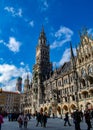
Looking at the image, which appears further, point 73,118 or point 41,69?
point 41,69

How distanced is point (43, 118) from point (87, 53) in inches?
1367

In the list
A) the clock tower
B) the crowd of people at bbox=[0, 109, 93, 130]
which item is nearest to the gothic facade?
the clock tower

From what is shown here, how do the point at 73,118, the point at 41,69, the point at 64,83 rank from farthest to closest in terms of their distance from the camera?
1. the point at 41,69
2. the point at 64,83
3. the point at 73,118

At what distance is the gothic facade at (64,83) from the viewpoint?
168 feet

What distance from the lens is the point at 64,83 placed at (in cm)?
6353

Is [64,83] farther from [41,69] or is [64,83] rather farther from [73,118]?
[73,118]

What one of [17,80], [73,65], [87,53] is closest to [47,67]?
[73,65]

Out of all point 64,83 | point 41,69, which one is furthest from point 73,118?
point 41,69

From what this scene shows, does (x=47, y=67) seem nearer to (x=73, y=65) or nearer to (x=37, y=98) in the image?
(x=37, y=98)

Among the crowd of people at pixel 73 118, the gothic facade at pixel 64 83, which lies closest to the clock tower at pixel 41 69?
the gothic facade at pixel 64 83

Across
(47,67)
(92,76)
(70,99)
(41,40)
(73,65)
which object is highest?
(41,40)

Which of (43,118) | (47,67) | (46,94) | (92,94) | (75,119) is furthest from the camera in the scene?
(47,67)

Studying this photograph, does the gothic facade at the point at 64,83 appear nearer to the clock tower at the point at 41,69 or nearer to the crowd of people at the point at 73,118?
the clock tower at the point at 41,69

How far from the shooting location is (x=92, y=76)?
48.5 metres
